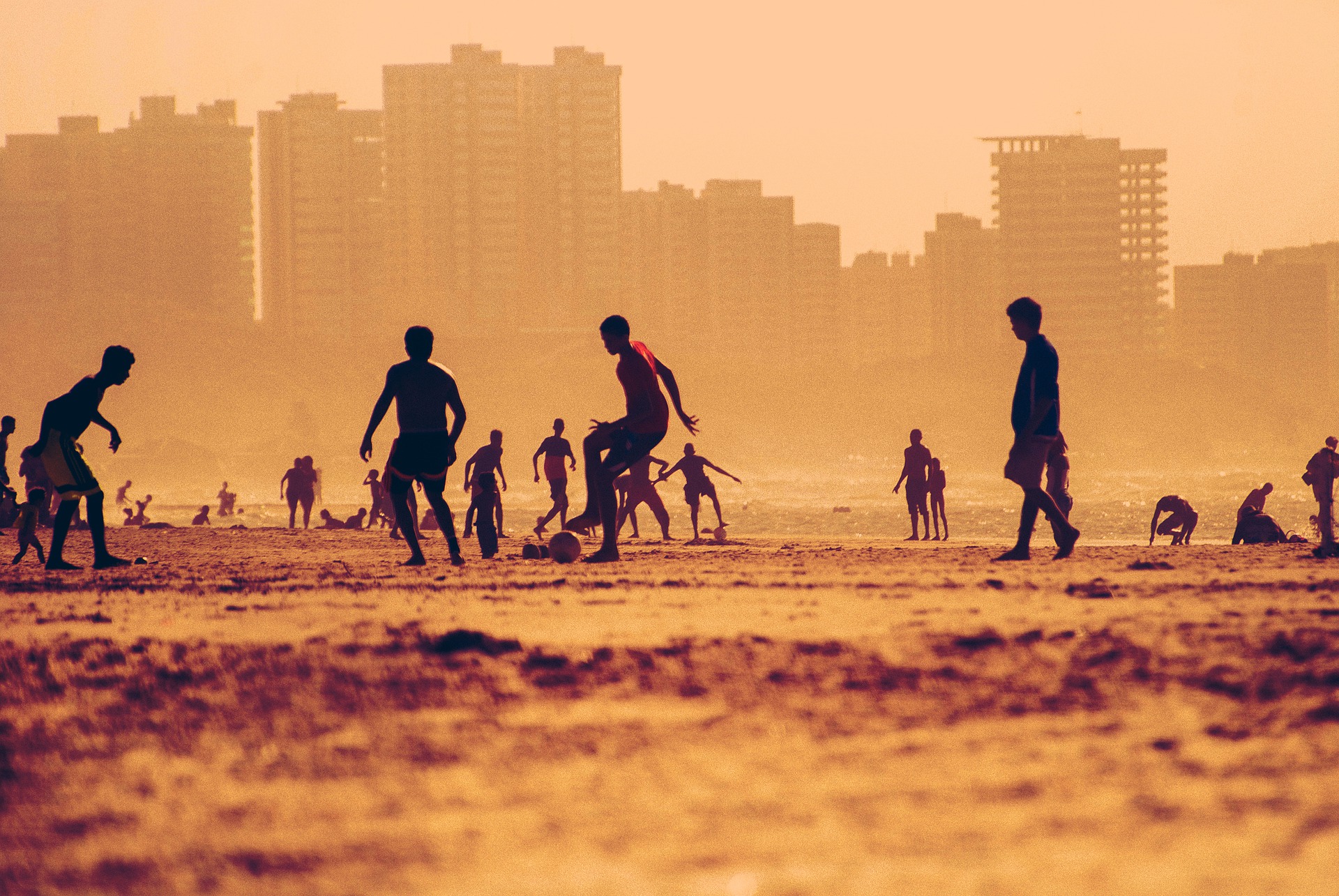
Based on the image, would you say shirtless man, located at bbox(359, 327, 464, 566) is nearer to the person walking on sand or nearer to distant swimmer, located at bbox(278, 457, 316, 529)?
the person walking on sand

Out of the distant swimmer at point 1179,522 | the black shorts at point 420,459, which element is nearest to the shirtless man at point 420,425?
the black shorts at point 420,459

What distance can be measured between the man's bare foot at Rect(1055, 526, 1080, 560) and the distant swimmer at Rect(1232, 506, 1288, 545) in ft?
20.5

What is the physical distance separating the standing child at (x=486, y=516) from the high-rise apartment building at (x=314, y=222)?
143 m

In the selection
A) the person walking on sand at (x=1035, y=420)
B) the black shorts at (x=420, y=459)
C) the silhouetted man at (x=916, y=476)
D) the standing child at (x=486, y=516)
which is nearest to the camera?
the person walking on sand at (x=1035, y=420)

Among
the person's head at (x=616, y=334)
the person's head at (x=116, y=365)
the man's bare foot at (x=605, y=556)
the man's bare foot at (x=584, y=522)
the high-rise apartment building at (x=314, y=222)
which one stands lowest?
the man's bare foot at (x=605, y=556)

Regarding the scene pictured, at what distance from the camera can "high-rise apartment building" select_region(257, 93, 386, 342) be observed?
504ft

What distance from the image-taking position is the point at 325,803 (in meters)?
3.79

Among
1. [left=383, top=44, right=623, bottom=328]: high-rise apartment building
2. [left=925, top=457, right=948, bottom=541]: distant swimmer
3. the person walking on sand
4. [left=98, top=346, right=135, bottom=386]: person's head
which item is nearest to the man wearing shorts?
[left=925, top=457, right=948, bottom=541]: distant swimmer

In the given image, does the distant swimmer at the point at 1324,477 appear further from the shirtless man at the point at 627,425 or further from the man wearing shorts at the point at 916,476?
the shirtless man at the point at 627,425

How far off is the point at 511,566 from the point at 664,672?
531 cm

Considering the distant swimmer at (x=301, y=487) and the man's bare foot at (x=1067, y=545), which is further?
the distant swimmer at (x=301, y=487)

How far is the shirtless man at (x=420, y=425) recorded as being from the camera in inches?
401

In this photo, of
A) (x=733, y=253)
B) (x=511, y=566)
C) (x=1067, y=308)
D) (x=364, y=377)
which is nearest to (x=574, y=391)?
(x=364, y=377)

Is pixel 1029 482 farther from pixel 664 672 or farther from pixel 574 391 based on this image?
pixel 574 391
